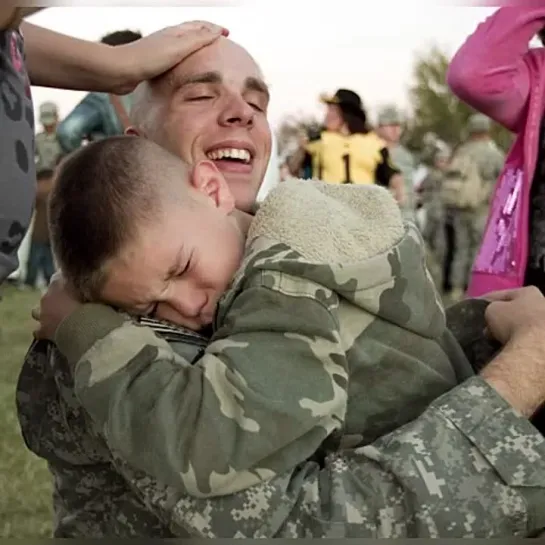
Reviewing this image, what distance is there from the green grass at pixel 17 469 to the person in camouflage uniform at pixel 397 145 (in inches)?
45.3

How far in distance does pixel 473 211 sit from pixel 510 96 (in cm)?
226

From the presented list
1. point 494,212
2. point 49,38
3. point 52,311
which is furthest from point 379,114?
point 52,311

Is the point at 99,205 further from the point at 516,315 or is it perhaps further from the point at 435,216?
the point at 435,216

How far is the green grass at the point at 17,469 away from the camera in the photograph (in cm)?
166

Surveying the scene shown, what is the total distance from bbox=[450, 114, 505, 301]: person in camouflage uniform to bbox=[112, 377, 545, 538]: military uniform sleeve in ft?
7.16

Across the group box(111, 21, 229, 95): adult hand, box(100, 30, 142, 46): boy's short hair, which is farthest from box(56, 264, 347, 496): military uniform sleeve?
box(100, 30, 142, 46): boy's short hair

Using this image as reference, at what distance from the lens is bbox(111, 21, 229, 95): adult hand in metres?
1.05

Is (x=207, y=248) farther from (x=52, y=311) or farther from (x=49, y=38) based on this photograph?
(x=49, y=38)

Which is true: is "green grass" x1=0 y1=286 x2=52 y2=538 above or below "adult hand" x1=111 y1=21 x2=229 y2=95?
below

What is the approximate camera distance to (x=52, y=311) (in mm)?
860

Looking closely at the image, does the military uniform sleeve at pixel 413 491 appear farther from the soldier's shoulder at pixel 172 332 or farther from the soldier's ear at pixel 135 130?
the soldier's ear at pixel 135 130

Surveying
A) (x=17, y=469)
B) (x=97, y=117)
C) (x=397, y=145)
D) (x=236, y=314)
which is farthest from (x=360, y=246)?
(x=397, y=145)

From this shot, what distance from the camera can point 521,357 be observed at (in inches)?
31.8

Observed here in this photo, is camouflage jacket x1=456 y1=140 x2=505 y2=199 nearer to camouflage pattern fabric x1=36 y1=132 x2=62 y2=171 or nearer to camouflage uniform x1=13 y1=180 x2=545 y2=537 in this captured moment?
camouflage pattern fabric x1=36 y1=132 x2=62 y2=171
